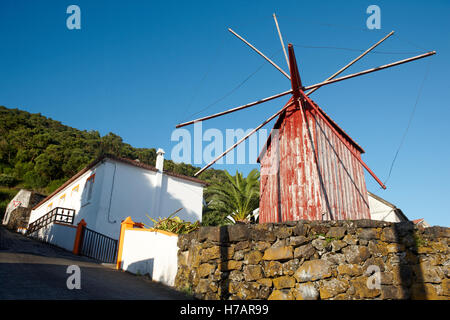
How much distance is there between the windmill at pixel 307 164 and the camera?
10867mm

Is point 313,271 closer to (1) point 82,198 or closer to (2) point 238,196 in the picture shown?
(2) point 238,196

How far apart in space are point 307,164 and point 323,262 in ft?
14.8

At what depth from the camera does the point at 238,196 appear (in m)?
22.7

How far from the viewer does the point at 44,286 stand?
6.85m

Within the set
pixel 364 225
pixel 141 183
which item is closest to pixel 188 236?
pixel 364 225

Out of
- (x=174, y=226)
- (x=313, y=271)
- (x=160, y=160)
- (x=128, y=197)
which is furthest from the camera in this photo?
(x=160, y=160)

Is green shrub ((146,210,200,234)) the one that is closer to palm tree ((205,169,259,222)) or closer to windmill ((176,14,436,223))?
windmill ((176,14,436,223))

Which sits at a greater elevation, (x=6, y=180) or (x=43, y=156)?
(x=43, y=156)

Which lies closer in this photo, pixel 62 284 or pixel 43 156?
pixel 62 284

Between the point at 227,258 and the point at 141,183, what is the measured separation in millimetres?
13822

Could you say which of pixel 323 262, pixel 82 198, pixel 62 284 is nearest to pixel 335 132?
pixel 323 262
